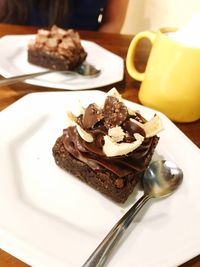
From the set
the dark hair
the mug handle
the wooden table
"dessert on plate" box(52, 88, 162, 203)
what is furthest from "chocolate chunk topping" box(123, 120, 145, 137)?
the dark hair

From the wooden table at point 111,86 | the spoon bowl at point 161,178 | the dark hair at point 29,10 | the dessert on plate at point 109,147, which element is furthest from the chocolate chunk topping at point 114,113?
the dark hair at point 29,10

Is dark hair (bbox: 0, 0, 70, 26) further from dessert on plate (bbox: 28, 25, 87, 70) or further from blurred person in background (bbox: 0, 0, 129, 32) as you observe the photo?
dessert on plate (bbox: 28, 25, 87, 70)

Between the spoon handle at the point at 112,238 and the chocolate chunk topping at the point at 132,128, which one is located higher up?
the chocolate chunk topping at the point at 132,128

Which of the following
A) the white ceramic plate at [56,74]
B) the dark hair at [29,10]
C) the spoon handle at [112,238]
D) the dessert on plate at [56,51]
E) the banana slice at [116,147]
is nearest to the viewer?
the spoon handle at [112,238]

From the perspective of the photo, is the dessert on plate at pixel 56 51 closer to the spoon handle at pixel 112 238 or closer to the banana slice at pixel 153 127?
the banana slice at pixel 153 127

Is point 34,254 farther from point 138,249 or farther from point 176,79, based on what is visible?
point 176,79

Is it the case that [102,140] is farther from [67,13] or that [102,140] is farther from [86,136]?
[67,13]

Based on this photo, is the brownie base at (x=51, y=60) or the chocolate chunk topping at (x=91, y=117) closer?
the chocolate chunk topping at (x=91, y=117)
